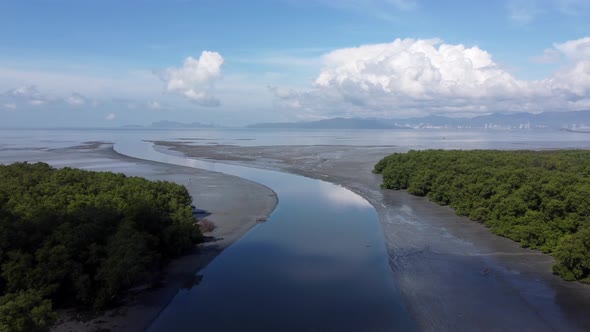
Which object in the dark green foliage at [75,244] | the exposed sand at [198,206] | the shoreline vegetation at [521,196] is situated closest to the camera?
the dark green foliage at [75,244]

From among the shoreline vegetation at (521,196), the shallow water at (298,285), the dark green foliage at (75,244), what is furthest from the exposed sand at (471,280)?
the dark green foliage at (75,244)

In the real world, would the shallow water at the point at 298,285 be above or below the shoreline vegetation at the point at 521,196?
below

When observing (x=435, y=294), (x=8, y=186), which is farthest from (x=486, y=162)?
(x=8, y=186)

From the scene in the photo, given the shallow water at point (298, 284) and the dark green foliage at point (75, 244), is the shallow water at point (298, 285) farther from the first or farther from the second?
the dark green foliage at point (75, 244)

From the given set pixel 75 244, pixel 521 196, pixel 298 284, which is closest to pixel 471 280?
pixel 298 284

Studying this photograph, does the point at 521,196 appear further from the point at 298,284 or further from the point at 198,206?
the point at 198,206
